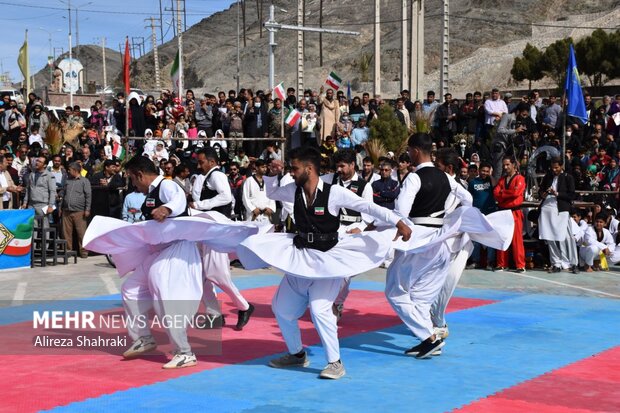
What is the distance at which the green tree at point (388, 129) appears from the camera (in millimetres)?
22094

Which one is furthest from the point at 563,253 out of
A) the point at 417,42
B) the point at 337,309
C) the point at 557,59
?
the point at 557,59

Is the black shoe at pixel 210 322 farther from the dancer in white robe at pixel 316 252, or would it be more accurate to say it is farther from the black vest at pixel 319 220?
the black vest at pixel 319 220

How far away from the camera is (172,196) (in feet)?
26.9

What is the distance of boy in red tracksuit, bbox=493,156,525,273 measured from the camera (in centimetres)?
1548

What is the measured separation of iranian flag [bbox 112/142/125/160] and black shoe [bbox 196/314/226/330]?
12.8 meters

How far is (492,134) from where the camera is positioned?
20781 mm

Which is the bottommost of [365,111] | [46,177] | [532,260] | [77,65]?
[532,260]

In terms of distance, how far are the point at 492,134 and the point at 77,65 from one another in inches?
1453

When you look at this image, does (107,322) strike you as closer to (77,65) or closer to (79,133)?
(79,133)

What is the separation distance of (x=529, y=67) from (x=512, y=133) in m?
50.1

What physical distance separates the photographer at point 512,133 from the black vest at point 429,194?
36.3 feet

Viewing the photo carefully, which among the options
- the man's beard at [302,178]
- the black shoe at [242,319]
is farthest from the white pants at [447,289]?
the man's beard at [302,178]

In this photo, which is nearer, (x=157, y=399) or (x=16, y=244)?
(x=157, y=399)

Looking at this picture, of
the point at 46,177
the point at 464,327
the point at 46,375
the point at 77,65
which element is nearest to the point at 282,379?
the point at 46,375
